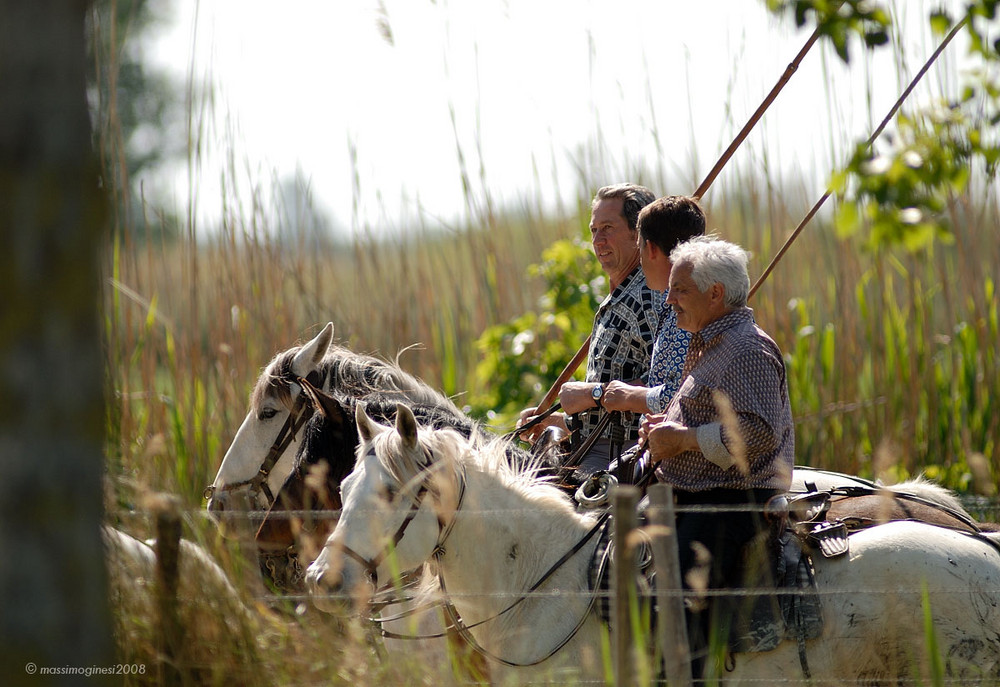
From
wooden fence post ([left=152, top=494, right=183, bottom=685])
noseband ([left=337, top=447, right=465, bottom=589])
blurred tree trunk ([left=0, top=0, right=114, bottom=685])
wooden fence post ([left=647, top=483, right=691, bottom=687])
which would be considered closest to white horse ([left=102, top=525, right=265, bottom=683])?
wooden fence post ([left=152, top=494, right=183, bottom=685])

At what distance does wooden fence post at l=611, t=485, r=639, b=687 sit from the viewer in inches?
92.7

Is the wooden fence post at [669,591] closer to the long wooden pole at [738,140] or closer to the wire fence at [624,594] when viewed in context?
the wire fence at [624,594]

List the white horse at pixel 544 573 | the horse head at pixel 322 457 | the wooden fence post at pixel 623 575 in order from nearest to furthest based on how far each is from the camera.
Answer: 1. the wooden fence post at pixel 623 575
2. the white horse at pixel 544 573
3. the horse head at pixel 322 457

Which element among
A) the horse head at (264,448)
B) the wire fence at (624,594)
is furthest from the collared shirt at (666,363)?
the horse head at (264,448)

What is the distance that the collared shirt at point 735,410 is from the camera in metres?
2.84

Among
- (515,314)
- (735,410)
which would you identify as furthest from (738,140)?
(515,314)

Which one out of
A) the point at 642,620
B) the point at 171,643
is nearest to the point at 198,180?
the point at 171,643

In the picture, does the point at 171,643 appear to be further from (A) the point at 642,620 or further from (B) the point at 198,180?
(B) the point at 198,180

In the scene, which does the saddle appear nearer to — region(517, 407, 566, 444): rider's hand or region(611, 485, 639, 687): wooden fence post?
region(611, 485, 639, 687): wooden fence post

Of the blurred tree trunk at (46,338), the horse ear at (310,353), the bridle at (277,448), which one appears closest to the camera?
the blurred tree trunk at (46,338)

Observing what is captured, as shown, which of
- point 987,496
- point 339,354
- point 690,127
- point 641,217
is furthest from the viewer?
point 690,127

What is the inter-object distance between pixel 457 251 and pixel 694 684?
13.3 feet

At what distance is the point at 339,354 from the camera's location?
4270mm

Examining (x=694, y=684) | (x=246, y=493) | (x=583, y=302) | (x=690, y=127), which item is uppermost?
(x=690, y=127)
